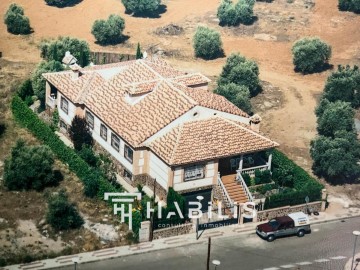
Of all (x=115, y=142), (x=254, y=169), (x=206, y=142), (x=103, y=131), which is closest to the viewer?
(x=206, y=142)

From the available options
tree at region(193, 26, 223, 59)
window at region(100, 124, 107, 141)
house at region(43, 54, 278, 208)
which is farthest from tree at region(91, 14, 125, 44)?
window at region(100, 124, 107, 141)

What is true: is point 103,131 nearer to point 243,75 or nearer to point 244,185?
point 244,185

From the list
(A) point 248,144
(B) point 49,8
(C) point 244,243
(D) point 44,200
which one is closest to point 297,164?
(A) point 248,144

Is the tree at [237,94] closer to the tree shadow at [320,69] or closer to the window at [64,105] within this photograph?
the tree shadow at [320,69]

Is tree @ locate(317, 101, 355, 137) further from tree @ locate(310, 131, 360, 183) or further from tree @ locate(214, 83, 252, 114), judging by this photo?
tree @ locate(214, 83, 252, 114)

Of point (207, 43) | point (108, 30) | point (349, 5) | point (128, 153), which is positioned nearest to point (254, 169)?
point (128, 153)
